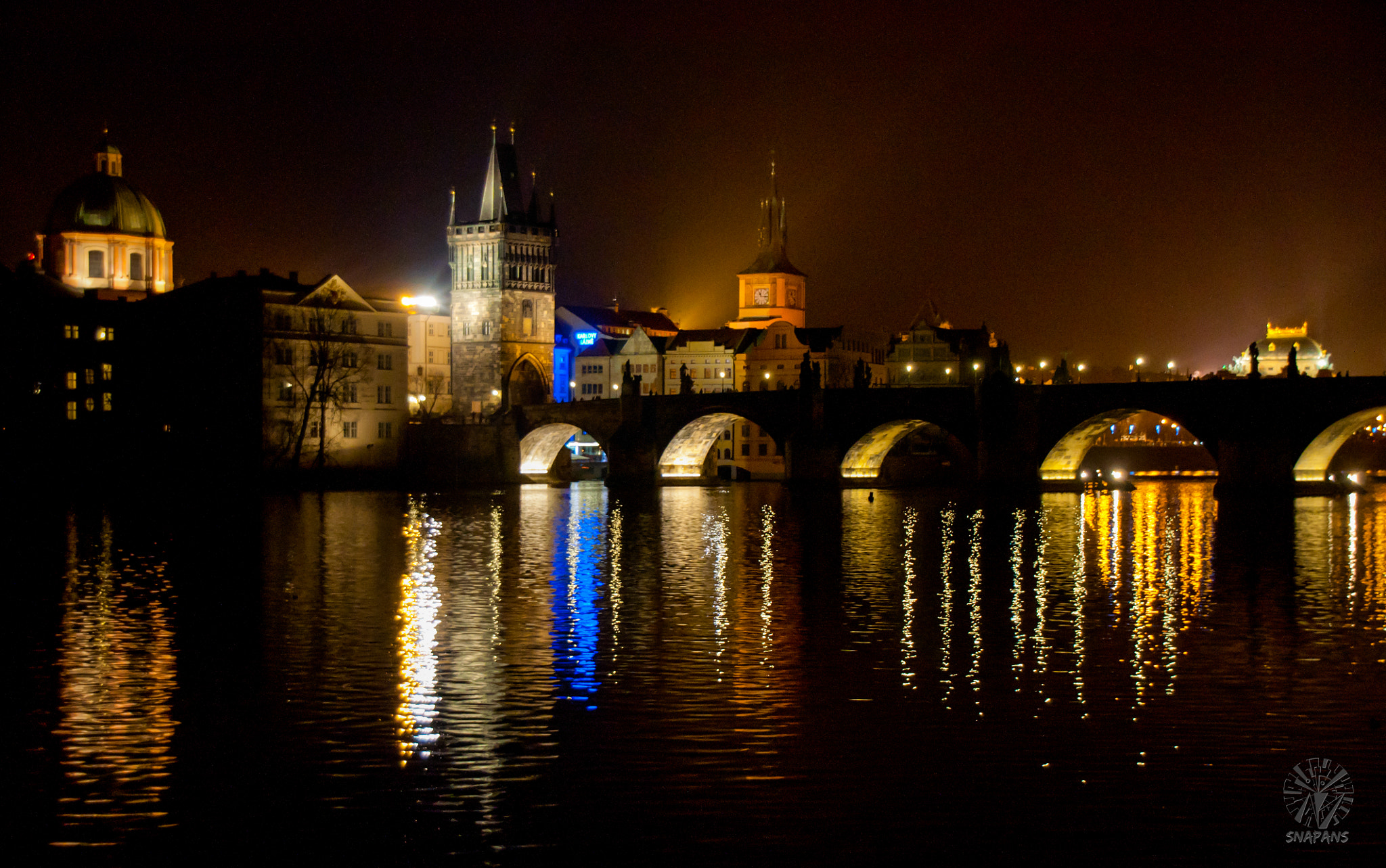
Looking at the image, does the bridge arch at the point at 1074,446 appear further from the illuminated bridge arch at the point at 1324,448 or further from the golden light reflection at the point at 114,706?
the golden light reflection at the point at 114,706

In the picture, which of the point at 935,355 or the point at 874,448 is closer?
the point at 874,448

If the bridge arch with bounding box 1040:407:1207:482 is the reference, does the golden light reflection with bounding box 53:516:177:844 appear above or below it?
below

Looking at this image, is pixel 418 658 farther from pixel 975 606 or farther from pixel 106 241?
pixel 106 241

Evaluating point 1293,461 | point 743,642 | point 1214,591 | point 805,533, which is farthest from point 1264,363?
point 743,642

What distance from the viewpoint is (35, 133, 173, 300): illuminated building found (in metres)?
109

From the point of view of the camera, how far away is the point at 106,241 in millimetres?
110438

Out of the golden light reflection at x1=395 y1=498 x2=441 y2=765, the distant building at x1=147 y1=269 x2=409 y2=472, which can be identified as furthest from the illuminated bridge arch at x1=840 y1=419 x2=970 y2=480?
the golden light reflection at x1=395 y1=498 x2=441 y2=765

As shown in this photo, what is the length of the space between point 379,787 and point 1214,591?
2192cm

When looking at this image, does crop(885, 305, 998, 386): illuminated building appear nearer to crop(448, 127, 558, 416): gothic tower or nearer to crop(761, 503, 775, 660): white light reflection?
crop(448, 127, 558, 416): gothic tower

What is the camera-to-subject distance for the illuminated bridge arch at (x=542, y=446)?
98188 millimetres

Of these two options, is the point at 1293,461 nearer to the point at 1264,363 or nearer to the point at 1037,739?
the point at 1037,739

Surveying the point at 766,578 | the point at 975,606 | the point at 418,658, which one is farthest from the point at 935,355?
the point at 418,658

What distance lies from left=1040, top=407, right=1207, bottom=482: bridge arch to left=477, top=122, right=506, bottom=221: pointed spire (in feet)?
176

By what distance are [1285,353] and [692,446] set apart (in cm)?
11269
